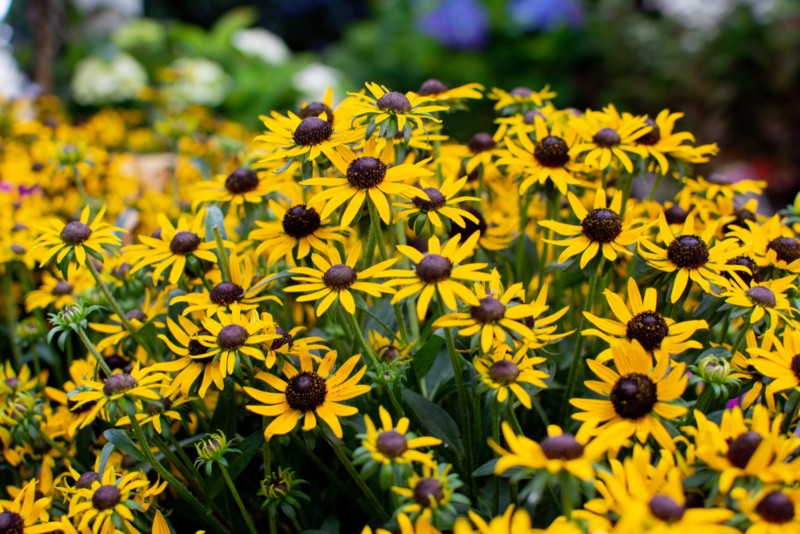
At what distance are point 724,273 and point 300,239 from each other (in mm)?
639

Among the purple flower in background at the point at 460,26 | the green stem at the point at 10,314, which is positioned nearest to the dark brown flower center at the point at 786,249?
the green stem at the point at 10,314

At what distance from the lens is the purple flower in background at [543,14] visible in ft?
19.2

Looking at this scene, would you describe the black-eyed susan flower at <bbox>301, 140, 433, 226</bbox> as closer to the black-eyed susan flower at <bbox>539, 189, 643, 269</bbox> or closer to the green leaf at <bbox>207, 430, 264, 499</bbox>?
the black-eyed susan flower at <bbox>539, 189, 643, 269</bbox>

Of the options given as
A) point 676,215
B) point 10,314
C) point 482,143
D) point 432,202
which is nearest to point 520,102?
point 482,143

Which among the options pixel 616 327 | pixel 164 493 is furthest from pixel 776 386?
pixel 164 493

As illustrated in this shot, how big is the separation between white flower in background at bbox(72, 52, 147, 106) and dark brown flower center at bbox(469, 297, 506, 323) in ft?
12.1

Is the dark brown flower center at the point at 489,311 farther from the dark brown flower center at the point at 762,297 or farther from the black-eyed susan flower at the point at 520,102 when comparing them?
the black-eyed susan flower at the point at 520,102

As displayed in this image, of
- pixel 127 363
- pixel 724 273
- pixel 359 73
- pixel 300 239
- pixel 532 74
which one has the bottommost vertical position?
pixel 359 73

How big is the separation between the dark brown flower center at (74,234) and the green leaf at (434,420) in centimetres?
54

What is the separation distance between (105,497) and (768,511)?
0.74 m

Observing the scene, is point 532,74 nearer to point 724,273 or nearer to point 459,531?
point 724,273

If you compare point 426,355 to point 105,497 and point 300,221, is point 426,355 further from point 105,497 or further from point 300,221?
point 105,497

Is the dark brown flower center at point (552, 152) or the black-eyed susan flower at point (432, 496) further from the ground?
the dark brown flower center at point (552, 152)

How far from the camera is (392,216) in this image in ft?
3.84
